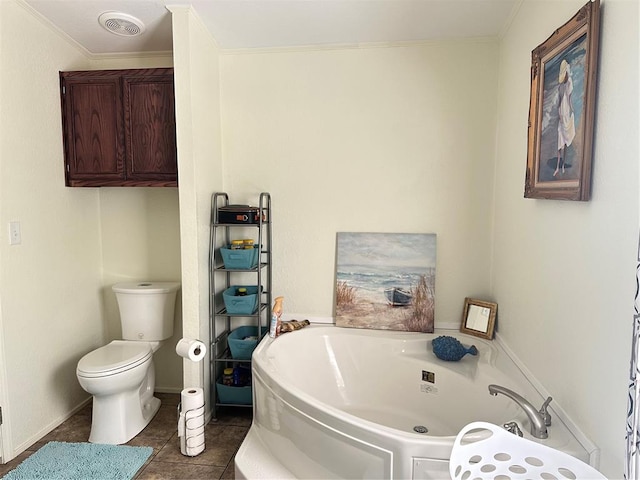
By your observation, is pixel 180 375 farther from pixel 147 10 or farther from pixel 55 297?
pixel 147 10

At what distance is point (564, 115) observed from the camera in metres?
1.56

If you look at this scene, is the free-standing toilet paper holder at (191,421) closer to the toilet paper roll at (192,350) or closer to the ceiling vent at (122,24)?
the toilet paper roll at (192,350)

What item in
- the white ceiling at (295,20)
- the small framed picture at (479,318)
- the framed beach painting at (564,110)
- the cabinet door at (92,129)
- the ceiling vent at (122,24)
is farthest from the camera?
the cabinet door at (92,129)

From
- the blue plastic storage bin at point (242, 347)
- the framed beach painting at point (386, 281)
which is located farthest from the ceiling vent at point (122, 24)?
the blue plastic storage bin at point (242, 347)

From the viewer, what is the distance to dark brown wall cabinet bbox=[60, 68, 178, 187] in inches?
101

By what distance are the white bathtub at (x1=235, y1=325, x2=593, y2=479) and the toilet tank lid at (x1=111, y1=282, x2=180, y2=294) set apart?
0.78m

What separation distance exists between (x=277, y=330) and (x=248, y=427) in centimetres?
61

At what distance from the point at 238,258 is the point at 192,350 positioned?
59cm

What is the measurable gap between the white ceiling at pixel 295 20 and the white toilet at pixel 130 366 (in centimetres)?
159

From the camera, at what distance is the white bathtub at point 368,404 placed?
5.07ft

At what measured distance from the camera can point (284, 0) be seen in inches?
83.6

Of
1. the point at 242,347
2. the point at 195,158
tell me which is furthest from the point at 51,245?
the point at 242,347

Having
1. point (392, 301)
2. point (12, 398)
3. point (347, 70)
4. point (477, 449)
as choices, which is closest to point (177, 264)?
point (12, 398)

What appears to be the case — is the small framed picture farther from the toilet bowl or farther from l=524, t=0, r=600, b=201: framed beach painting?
the toilet bowl
